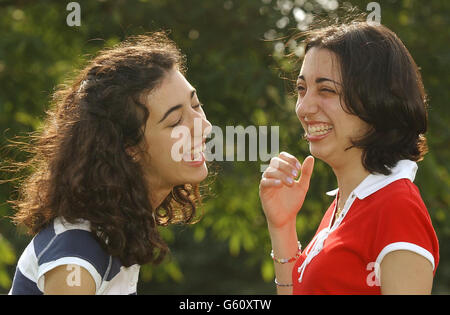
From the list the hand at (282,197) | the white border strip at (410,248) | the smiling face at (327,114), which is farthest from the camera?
the hand at (282,197)

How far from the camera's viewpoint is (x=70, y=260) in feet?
6.68

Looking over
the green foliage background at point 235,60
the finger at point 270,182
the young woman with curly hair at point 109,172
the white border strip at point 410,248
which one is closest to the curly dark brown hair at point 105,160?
the young woman with curly hair at point 109,172

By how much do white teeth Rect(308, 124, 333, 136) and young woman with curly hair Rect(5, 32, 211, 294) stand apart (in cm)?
40

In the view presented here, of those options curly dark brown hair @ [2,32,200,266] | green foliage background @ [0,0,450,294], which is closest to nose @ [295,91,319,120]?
curly dark brown hair @ [2,32,200,266]

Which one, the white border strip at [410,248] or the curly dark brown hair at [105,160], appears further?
the curly dark brown hair at [105,160]

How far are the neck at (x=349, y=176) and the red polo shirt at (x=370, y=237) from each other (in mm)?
72

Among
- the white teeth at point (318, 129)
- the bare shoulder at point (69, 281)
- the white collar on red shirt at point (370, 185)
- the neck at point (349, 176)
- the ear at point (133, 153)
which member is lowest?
the bare shoulder at point (69, 281)

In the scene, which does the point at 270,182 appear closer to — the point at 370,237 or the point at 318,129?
the point at 318,129

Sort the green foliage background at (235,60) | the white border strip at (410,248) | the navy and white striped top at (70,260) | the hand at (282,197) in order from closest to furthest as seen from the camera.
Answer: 1. the white border strip at (410,248)
2. the navy and white striped top at (70,260)
3. the hand at (282,197)
4. the green foliage background at (235,60)

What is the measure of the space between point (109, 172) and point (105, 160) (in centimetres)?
5

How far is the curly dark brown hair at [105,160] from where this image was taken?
2.24 metres

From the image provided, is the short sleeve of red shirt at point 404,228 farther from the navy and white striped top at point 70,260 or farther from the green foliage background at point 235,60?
the green foliage background at point 235,60

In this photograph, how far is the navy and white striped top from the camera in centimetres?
206
